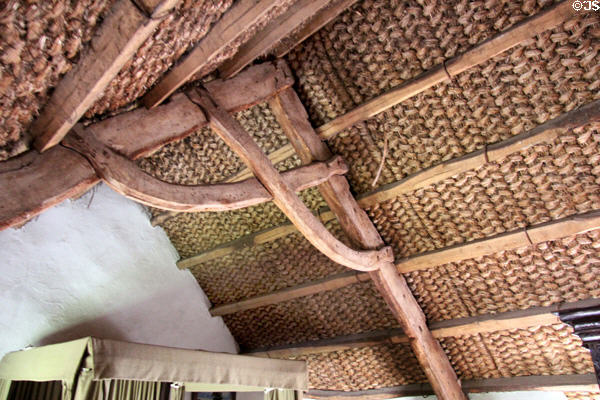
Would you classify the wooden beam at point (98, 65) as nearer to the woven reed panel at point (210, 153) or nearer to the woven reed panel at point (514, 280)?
the woven reed panel at point (210, 153)

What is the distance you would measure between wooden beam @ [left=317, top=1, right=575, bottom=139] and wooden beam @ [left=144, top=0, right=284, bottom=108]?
2.82ft

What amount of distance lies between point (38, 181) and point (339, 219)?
5.79 ft

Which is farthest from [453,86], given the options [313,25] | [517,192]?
[313,25]

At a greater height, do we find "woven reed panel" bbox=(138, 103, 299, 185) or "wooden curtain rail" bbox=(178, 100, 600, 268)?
"woven reed panel" bbox=(138, 103, 299, 185)

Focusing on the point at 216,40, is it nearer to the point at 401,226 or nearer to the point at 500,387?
the point at 401,226

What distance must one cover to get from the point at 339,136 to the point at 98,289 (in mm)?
1996

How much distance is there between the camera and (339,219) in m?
2.94

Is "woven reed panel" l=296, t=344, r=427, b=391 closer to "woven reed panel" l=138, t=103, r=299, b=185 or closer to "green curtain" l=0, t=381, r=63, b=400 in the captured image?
"woven reed panel" l=138, t=103, r=299, b=185

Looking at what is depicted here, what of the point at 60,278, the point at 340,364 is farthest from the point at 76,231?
the point at 340,364

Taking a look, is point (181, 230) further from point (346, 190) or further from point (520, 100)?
point (520, 100)

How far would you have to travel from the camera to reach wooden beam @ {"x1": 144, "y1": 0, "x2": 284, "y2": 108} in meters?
1.92

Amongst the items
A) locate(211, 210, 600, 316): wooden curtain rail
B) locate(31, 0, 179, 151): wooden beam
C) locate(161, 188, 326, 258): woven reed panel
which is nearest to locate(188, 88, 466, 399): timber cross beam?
locate(211, 210, 600, 316): wooden curtain rail

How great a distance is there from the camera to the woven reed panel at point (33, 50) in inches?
51.4

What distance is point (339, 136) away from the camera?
2.90 metres
